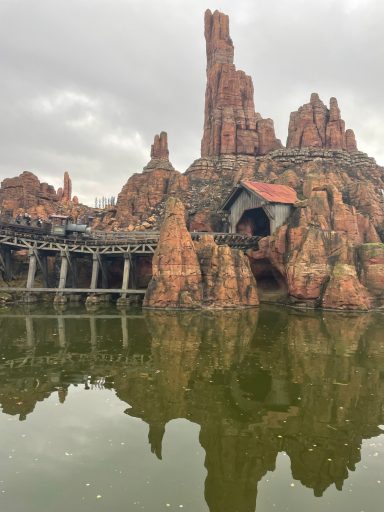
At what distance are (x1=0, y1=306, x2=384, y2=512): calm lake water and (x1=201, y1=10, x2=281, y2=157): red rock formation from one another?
2503 inches

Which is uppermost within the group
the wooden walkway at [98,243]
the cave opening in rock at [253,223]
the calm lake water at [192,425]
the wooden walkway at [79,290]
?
the cave opening in rock at [253,223]

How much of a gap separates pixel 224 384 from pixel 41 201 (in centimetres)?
6746

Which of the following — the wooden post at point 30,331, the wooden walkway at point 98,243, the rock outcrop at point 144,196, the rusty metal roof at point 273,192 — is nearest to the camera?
the wooden post at point 30,331

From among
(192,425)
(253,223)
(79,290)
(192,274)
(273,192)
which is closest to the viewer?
(192,425)

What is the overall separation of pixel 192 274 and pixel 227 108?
56.4 m

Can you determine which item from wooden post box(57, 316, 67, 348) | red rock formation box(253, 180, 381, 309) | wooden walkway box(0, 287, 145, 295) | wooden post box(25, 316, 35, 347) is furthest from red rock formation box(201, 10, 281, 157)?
wooden post box(25, 316, 35, 347)

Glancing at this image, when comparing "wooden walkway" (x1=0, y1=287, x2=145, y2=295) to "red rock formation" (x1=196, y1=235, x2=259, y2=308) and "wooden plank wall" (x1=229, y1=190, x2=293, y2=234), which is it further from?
"wooden plank wall" (x1=229, y1=190, x2=293, y2=234)

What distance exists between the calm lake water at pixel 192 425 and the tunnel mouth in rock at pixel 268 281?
786 inches

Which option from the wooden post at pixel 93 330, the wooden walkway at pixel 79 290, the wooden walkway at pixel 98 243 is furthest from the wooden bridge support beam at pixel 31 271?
the wooden post at pixel 93 330

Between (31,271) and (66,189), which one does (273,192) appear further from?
(66,189)

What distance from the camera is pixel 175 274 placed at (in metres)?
35.9

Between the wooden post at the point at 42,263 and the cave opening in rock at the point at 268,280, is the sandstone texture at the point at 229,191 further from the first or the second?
the wooden post at the point at 42,263

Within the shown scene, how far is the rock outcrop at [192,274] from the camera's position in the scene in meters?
35.9

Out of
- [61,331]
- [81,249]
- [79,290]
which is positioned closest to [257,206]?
[81,249]
